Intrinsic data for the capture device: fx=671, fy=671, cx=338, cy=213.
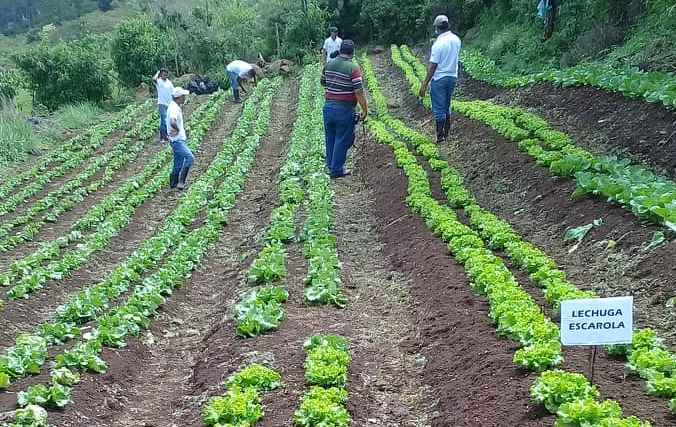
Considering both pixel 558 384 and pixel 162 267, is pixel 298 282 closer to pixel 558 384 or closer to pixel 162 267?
pixel 162 267

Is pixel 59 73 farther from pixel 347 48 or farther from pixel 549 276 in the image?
pixel 549 276

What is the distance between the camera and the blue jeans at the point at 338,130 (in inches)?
447

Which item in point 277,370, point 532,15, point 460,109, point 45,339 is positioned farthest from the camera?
point 532,15

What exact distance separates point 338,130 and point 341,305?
4.95m

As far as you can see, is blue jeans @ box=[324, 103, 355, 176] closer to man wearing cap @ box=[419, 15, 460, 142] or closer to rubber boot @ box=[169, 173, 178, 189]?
man wearing cap @ box=[419, 15, 460, 142]

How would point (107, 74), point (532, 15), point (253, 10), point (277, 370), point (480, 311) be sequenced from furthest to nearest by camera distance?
point (253, 10), point (107, 74), point (532, 15), point (480, 311), point (277, 370)

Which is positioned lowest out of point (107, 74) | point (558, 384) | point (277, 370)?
point (107, 74)

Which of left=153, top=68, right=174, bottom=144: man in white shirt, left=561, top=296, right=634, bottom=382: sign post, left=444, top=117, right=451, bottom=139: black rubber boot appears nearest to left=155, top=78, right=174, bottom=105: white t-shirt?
left=153, top=68, right=174, bottom=144: man in white shirt

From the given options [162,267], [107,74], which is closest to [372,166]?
[162,267]

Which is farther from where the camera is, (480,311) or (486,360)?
(480,311)

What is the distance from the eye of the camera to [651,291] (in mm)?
5969

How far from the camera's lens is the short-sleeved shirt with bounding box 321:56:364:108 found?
11016 millimetres

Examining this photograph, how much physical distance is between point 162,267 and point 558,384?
6.61 meters

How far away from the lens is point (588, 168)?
9.16 m
